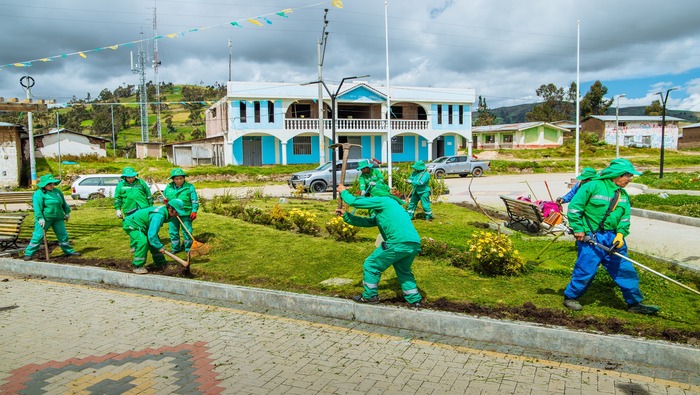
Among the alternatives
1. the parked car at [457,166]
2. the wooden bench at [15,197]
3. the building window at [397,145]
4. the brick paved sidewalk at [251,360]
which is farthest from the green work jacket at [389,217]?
the building window at [397,145]

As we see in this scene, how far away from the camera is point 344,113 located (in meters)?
42.7

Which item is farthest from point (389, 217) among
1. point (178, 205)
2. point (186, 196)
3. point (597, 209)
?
point (186, 196)

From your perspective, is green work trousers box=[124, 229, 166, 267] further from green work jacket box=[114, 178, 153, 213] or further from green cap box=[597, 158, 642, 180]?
green cap box=[597, 158, 642, 180]

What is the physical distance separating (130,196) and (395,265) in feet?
17.8

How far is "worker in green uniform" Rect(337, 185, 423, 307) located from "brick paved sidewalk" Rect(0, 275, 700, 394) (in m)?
0.55

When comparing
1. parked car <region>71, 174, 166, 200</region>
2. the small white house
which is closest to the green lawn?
parked car <region>71, 174, 166, 200</region>

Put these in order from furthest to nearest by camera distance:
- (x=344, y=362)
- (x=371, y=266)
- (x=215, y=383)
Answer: (x=371, y=266) → (x=344, y=362) → (x=215, y=383)

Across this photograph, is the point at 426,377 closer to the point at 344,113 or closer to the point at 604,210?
the point at 604,210

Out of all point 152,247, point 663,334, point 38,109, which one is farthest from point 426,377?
point 38,109

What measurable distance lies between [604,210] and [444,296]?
6.81 ft

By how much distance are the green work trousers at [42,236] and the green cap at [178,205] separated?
2194mm

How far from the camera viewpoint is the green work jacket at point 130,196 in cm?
928

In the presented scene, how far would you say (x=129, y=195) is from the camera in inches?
365

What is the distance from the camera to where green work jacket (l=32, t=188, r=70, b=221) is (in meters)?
9.24
